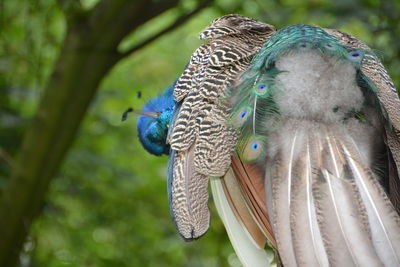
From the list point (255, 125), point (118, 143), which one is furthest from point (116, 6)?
point (255, 125)

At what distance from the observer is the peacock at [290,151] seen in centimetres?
235

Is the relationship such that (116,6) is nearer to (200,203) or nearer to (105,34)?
(105,34)

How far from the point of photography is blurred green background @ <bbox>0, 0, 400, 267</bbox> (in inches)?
176

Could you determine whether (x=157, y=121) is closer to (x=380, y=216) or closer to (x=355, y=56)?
(x=355, y=56)

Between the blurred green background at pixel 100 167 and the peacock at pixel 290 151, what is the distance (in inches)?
56.6

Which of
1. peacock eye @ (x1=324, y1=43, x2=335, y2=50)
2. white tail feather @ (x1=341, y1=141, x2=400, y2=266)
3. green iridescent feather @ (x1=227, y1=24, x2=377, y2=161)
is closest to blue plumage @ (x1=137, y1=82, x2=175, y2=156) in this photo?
green iridescent feather @ (x1=227, y1=24, x2=377, y2=161)

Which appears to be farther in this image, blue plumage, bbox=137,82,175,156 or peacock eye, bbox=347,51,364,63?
blue plumage, bbox=137,82,175,156

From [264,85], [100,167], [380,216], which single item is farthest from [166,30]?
[380,216]

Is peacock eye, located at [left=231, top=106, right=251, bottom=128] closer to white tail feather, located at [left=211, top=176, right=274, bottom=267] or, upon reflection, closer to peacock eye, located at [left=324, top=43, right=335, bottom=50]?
white tail feather, located at [left=211, top=176, right=274, bottom=267]

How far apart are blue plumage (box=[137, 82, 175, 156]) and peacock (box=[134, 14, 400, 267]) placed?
680mm

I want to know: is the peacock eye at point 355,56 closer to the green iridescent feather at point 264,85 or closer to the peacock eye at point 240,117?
the green iridescent feather at point 264,85

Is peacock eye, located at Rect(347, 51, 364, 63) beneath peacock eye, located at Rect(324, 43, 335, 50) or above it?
beneath

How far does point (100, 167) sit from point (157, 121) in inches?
44.3

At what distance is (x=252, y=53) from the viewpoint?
9.30 ft
